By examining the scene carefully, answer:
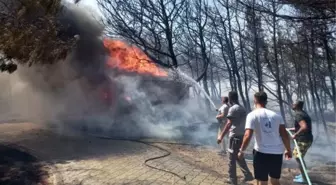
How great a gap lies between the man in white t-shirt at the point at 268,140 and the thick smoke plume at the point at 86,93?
7271mm

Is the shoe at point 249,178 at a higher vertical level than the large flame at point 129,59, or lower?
lower

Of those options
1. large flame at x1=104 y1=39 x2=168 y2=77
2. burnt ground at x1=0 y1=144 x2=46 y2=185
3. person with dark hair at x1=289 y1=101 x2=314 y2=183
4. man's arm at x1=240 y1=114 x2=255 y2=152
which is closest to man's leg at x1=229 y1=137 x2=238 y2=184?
person with dark hair at x1=289 y1=101 x2=314 y2=183

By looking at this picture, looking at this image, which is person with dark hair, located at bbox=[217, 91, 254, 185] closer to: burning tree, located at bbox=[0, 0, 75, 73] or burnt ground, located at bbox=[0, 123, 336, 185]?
burnt ground, located at bbox=[0, 123, 336, 185]

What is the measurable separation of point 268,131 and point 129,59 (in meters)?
12.7

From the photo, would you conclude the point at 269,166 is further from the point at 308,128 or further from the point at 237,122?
the point at 308,128

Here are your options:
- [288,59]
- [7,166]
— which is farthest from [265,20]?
[7,166]

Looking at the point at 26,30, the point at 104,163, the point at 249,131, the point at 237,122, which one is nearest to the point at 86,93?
the point at 104,163

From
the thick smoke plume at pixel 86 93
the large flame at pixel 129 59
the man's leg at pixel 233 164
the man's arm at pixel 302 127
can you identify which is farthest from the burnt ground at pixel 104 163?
the large flame at pixel 129 59

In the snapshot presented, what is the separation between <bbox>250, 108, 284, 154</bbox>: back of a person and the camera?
464 cm

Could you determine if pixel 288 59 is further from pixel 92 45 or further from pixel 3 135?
pixel 3 135

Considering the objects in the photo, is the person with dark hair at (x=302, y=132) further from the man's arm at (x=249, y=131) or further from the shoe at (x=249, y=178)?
the man's arm at (x=249, y=131)

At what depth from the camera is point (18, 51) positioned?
537cm

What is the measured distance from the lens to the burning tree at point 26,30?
5.22 metres

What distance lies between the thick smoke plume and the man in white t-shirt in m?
7.27
